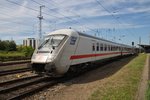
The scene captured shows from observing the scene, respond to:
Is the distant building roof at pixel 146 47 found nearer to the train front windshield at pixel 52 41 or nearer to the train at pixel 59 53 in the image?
the train at pixel 59 53

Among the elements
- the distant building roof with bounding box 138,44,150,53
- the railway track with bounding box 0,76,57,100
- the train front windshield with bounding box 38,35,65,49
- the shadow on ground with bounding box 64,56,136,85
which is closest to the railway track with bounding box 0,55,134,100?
the railway track with bounding box 0,76,57,100

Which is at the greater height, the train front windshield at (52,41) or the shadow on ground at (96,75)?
Result: the train front windshield at (52,41)

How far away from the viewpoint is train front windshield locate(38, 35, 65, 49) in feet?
46.5

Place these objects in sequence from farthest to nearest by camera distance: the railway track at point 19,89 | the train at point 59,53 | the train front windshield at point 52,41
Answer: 1. the train front windshield at point 52,41
2. the train at point 59,53
3. the railway track at point 19,89

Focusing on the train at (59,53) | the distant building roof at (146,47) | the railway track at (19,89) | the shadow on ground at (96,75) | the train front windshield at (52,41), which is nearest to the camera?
the railway track at (19,89)

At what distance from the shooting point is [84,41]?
1692 centimetres

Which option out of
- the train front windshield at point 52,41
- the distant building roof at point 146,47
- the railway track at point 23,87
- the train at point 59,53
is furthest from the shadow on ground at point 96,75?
the distant building roof at point 146,47

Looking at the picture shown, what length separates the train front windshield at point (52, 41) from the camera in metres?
14.2

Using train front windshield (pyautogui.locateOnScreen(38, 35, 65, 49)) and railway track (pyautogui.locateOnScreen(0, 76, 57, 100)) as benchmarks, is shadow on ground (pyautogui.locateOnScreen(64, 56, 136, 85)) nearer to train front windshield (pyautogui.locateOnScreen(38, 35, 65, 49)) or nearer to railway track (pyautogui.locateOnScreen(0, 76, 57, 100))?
railway track (pyautogui.locateOnScreen(0, 76, 57, 100))

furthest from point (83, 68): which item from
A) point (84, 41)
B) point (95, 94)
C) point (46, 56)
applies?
point (95, 94)

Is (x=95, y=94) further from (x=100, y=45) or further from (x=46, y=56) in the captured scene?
(x=100, y=45)

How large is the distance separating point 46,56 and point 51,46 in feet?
2.66

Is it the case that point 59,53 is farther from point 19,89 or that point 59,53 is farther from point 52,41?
point 19,89

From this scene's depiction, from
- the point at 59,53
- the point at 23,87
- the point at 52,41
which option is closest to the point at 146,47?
the point at 52,41
